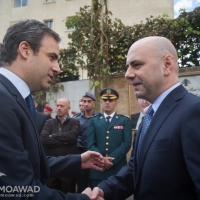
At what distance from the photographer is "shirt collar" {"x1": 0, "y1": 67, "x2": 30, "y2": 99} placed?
1591mm

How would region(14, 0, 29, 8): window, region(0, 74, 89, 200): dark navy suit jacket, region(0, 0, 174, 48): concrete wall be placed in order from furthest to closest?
region(14, 0, 29, 8): window → region(0, 0, 174, 48): concrete wall → region(0, 74, 89, 200): dark navy suit jacket

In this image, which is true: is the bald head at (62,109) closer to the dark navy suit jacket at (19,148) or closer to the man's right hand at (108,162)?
the man's right hand at (108,162)

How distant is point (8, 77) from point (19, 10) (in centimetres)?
1868

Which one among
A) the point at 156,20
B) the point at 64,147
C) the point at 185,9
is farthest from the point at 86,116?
the point at 185,9

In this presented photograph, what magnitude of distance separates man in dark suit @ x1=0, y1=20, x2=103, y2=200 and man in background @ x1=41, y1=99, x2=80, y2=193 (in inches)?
78.6

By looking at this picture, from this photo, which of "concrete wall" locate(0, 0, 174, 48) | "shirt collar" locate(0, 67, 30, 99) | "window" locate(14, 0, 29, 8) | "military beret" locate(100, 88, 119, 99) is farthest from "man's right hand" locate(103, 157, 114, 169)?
"window" locate(14, 0, 29, 8)

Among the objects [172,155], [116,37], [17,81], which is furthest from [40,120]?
[116,37]

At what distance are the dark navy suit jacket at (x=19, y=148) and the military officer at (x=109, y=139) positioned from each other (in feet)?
7.92

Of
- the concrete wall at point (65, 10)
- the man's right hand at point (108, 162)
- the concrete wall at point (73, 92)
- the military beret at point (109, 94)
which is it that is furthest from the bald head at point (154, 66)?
the concrete wall at point (65, 10)

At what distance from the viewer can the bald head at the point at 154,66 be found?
1.84 meters

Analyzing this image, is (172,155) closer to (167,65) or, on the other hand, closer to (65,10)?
(167,65)

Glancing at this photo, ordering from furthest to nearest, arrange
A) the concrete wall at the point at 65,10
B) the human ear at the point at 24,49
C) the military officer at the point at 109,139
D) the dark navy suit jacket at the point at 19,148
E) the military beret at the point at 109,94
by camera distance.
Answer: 1. the concrete wall at the point at 65,10
2. the military beret at the point at 109,94
3. the military officer at the point at 109,139
4. the human ear at the point at 24,49
5. the dark navy suit jacket at the point at 19,148

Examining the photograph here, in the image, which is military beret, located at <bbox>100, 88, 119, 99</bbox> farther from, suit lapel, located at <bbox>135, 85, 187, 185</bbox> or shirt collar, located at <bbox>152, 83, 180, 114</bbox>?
suit lapel, located at <bbox>135, 85, 187, 185</bbox>

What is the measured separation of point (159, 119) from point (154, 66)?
0.44 m
